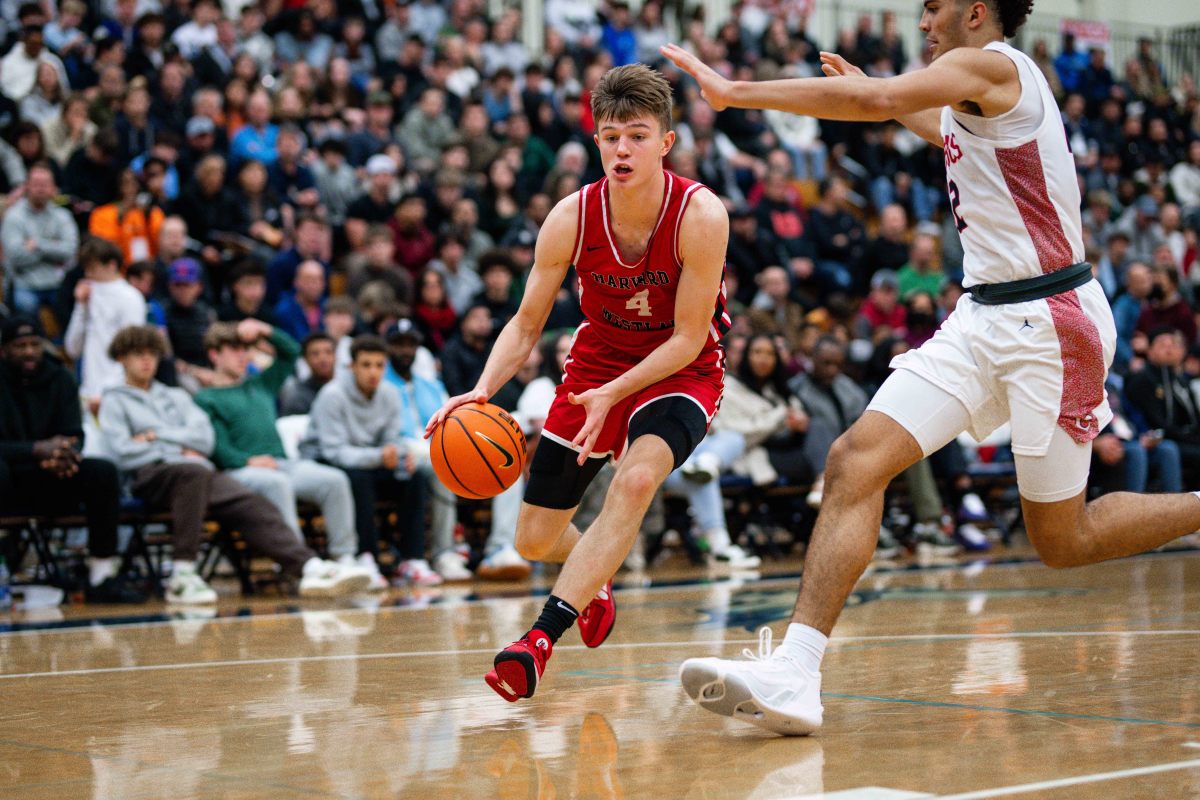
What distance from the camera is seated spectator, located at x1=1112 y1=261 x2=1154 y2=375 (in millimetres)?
15555

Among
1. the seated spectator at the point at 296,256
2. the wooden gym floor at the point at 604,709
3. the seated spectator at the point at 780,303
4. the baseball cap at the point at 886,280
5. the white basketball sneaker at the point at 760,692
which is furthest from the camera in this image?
the baseball cap at the point at 886,280

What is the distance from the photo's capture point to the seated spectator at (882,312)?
580 inches

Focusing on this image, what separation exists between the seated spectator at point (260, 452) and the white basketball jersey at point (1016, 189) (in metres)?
5.91

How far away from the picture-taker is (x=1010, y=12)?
4.60m

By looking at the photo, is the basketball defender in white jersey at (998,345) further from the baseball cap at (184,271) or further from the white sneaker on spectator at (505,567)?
the baseball cap at (184,271)

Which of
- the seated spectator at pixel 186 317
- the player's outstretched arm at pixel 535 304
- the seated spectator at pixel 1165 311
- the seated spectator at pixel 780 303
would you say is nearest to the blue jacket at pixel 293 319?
the seated spectator at pixel 186 317

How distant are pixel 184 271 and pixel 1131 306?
9887mm

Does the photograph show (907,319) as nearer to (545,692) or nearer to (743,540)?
(743,540)

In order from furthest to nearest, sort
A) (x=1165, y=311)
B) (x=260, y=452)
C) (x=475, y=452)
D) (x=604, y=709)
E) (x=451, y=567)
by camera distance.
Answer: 1. (x=1165, y=311)
2. (x=451, y=567)
3. (x=260, y=452)
4. (x=475, y=452)
5. (x=604, y=709)

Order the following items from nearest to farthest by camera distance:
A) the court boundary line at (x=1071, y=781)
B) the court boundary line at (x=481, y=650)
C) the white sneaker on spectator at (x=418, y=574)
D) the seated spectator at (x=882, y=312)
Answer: the court boundary line at (x=1071, y=781) → the court boundary line at (x=481, y=650) → the white sneaker on spectator at (x=418, y=574) → the seated spectator at (x=882, y=312)

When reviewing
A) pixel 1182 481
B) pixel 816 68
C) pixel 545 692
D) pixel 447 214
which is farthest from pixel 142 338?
pixel 816 68

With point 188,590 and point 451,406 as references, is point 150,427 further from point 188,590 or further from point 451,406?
point 451,406

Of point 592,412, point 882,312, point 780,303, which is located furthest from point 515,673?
point 882,312

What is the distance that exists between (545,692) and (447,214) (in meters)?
9.21
